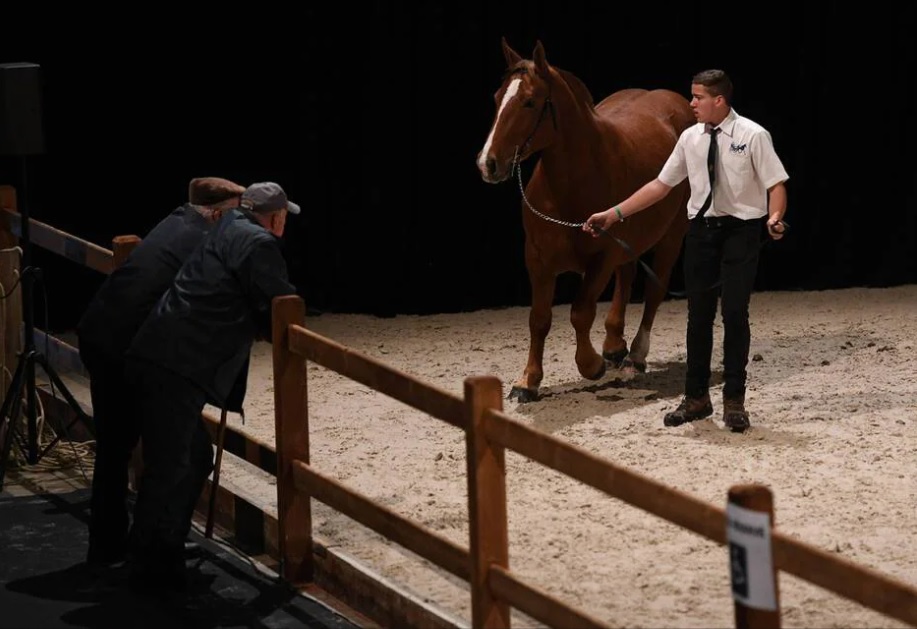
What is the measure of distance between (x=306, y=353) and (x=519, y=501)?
1.39m

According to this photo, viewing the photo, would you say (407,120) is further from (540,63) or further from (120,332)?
(120,332)

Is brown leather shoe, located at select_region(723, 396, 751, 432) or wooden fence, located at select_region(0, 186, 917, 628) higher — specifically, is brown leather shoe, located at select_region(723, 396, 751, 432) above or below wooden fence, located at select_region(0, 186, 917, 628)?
below

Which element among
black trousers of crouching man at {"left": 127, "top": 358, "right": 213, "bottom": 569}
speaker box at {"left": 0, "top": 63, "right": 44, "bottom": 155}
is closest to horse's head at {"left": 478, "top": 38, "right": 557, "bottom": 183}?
speaker box at {"left": 0, "top": 63, "right": 44, "bottom": 155}

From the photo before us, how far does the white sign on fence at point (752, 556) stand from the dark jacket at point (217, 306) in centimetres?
222

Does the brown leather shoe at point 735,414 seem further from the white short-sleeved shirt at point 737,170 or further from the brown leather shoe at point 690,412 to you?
the white short-sleeved shirt at point 737,170

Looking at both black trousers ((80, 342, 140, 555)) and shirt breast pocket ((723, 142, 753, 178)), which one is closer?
black trousers ((80, 342, 140, 555))

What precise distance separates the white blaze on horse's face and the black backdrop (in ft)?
7.27

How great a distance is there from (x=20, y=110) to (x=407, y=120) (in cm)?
364

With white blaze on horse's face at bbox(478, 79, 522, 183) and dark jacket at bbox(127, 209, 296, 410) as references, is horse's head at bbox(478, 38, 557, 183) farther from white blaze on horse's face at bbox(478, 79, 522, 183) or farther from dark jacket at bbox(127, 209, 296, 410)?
dark jacket at bbox(127, 209, 296, 410)

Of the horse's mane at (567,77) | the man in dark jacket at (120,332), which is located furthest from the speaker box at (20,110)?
the horse's mane at (567,77)

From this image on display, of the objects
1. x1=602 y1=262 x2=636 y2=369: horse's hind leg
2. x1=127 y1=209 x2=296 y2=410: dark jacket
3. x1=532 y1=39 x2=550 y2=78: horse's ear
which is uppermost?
x1=532 y1=39 x2=550 y2=78: horse's ear

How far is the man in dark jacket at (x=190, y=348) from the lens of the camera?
5.35 meters

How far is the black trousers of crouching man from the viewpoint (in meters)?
5.39

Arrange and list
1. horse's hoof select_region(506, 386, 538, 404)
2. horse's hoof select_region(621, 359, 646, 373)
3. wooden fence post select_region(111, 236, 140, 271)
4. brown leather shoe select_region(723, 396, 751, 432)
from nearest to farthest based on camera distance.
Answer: wooden fence post select_region(111, 236, 140, 271) < brown leather shoe select_region(723, 396, 751, 432) < horse's hoof select_region(506, 386, 538, 404) < horse's hoof select_region(621, 359, 646, 373)
